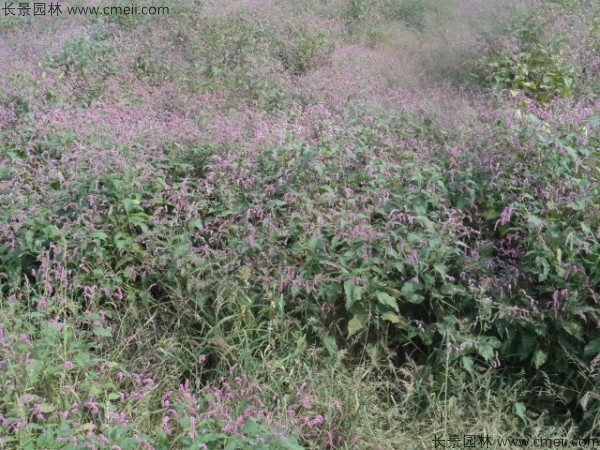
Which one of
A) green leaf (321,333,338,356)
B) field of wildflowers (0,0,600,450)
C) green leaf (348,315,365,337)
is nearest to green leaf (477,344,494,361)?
field of wildflowers (0,0,600,450)

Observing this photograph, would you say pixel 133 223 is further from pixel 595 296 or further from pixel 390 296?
pixel 595 296

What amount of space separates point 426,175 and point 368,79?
3151mm

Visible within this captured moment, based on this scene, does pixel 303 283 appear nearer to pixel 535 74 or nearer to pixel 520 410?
pixel 520 410

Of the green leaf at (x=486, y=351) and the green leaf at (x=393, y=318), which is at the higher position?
the green leaf at (x=393, y=318)

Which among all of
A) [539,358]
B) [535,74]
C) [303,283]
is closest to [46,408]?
[303,283]

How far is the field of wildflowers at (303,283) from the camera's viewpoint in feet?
10.6

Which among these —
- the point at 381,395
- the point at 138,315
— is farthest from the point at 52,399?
the point at 381,395

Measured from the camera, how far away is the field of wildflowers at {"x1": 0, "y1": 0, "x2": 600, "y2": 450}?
127 inches

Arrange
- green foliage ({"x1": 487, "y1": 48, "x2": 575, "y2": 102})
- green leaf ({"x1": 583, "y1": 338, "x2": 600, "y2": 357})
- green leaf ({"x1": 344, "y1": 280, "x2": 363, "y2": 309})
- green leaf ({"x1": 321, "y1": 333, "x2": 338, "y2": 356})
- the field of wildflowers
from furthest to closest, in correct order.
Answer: green foliage ({"x1": 487, "y1": 48, "x2": 575, "y2": 102}), green leaf ({"x1": 321, "y1": 333, "x2": 338, "y2": 356}), green leaf ({"x1": 344, "y1": 280, "x2": 363, "y2": 309}), green leaf ({"x1": 583, "y1": 338, "x2": 600, "y2": 357}), the field of wildflowers

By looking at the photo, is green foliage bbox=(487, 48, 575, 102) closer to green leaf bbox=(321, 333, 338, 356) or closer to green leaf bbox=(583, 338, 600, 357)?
green leaf bbox=(583, 338, 600, 357)

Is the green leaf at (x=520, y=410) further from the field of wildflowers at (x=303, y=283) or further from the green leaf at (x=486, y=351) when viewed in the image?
the green leaf at (x=486, y=351)

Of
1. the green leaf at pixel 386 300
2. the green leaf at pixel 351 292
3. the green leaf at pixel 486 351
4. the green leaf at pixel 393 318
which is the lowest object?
the green leaf at pixel 486 351

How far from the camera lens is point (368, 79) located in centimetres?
718

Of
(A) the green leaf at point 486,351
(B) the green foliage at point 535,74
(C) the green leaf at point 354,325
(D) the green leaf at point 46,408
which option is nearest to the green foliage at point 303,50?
(B) the green foliage at point 535,74
